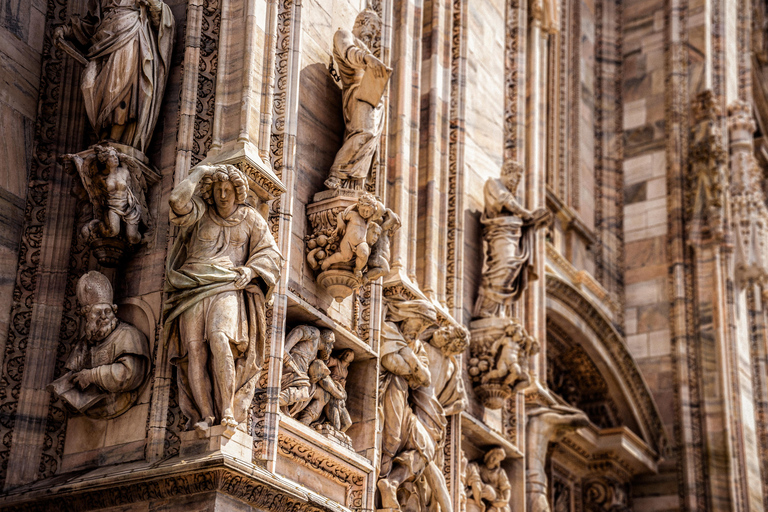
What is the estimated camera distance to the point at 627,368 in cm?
1911

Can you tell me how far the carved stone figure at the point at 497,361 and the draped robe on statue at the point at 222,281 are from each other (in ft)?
14.5

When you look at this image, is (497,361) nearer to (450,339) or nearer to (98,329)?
(450,339)

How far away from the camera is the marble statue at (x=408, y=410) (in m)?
11.7

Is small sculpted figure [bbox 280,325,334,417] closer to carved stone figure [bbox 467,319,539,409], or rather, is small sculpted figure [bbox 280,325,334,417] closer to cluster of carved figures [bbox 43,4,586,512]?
cluster of carved figures [bbox 43,4,586,512]

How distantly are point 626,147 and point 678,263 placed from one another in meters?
2.34

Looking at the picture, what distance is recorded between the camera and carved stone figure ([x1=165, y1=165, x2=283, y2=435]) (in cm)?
922

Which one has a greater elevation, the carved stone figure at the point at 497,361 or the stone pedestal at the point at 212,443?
the carved stone figure at the point at 497,361

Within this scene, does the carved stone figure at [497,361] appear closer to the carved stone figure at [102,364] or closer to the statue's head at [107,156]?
the carved stone figure at [102,364]

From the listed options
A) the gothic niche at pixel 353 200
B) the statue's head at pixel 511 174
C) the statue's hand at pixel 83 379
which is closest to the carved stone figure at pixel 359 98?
the gothic niche at pixel 353 200

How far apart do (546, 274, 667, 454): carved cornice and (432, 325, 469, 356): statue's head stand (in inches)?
221

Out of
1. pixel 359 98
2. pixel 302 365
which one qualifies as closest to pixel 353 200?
pixel 359 98

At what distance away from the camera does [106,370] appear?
9.38 m

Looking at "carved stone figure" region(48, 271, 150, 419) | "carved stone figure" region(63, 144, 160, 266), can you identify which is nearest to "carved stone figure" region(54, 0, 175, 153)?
"carved stone figure" region(63, 144, 160, 266)

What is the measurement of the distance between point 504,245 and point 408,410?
3.06 metres
